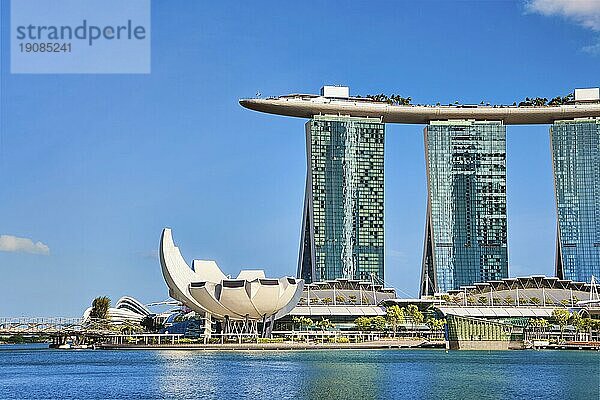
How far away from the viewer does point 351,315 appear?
4626 inches

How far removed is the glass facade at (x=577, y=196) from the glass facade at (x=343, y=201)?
22445 mm

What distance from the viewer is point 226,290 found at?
9325cm

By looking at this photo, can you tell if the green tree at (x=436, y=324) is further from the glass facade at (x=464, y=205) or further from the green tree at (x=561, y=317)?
the glass facade at (x=464, y=205)

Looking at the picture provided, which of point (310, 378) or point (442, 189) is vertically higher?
point (442, 189)

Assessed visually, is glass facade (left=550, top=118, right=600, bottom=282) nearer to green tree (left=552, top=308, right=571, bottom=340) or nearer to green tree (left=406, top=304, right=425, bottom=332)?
green tree (left=552, top=308, right=571, bottom=340)

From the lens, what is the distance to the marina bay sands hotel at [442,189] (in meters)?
128

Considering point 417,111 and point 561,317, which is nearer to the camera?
point 561,317

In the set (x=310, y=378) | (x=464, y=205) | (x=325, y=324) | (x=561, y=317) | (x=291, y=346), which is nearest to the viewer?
(x=310, y=378)

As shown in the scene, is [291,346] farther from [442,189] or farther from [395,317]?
[442,189]

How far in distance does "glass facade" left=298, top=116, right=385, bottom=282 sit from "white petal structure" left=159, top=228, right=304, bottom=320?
2890 cm

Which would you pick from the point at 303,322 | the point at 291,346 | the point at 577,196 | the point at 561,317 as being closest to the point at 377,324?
the point at 303,322

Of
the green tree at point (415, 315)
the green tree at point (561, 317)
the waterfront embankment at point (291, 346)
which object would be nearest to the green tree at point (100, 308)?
the waterfront embankment at point (291, 346)

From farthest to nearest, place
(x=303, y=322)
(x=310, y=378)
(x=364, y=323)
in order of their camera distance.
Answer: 1. (x=303, y=322)
2. (x=364, y=323)
3. (x=310, y=378)

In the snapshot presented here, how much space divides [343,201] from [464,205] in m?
15.5
